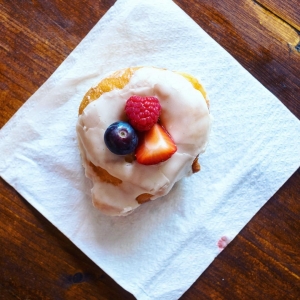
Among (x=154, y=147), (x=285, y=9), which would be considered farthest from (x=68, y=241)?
(x=285, y=9)

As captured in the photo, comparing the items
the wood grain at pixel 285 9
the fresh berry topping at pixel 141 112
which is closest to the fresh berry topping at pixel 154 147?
the fresh berry topping at pixel 141 112

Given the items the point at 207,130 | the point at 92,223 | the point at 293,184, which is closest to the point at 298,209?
the point at 293,184

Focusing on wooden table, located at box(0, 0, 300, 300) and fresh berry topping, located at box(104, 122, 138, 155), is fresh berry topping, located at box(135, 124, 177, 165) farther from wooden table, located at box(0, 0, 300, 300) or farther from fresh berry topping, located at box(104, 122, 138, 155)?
wooden table, located at box(0, 0, 300, 300)

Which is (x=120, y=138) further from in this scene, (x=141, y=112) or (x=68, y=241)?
(x=68, y=241)

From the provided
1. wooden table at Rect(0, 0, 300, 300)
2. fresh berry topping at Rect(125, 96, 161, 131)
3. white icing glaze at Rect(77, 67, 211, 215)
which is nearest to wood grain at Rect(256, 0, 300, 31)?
wooden table at Rect(0, 0, 300, 300)

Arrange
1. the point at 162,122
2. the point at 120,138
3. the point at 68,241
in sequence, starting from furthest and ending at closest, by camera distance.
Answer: the point at 68,241
the point at 162,122
the point at 120,138

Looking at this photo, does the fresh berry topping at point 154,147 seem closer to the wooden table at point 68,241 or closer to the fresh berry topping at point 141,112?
the fresh berry topping at point 141,112
